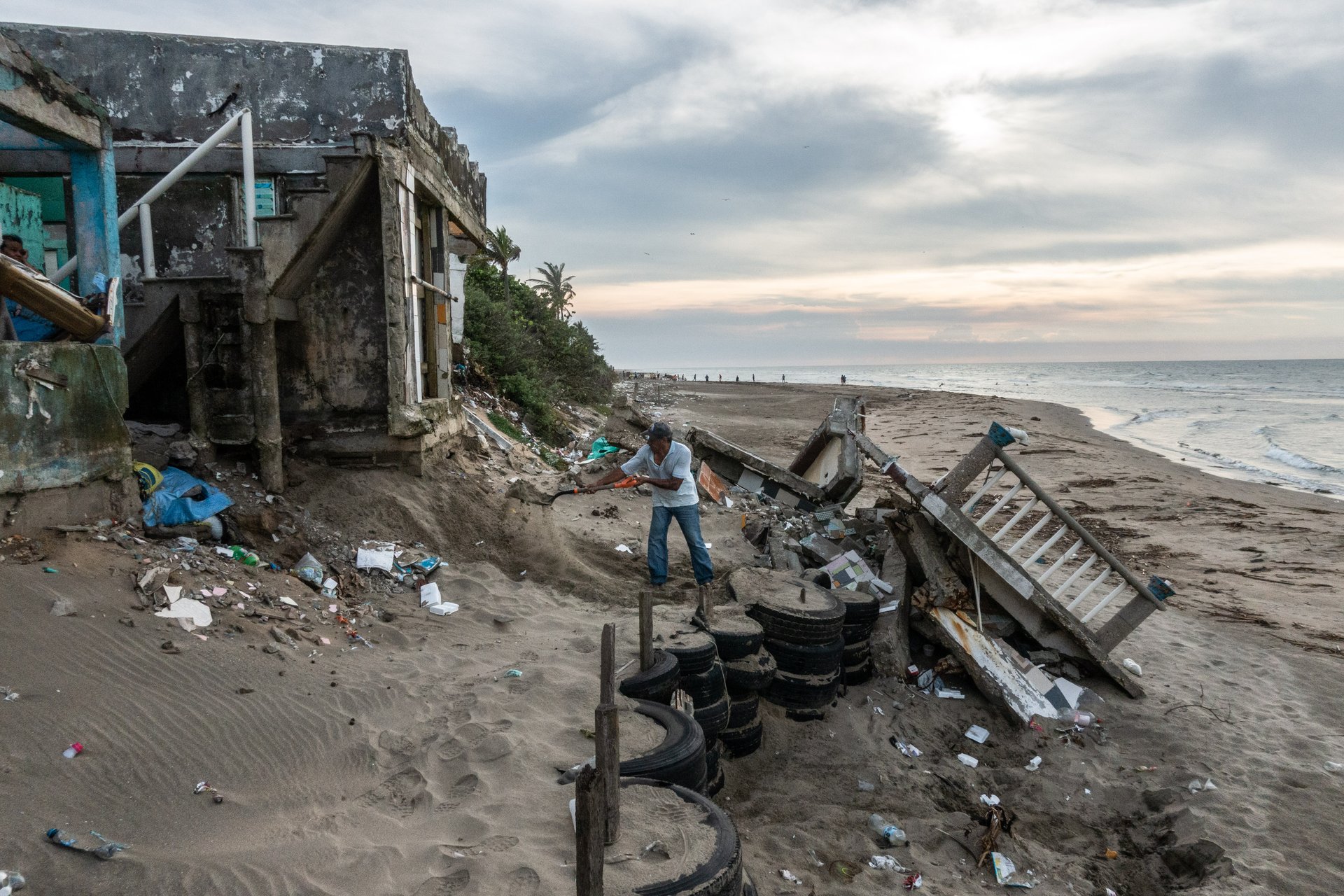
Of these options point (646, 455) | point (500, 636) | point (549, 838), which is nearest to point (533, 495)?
point (646, 455)

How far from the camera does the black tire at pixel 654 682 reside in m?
4.45

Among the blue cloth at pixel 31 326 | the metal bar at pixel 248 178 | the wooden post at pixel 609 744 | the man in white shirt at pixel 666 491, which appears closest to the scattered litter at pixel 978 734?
the man in white shirt at pixel 666 491

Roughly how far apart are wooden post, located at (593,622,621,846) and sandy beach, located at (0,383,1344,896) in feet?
0.88

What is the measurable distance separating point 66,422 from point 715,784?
462 cm

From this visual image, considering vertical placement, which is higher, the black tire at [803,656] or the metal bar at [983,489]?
the metal bar at [983,489]

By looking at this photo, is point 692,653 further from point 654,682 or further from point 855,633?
point 855,633

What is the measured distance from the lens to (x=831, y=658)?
5.84 m

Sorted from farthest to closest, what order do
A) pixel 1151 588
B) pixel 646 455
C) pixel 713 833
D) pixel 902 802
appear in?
pixel 646 455, pixel 1151 588, pixel 902 802, pixel 713 833

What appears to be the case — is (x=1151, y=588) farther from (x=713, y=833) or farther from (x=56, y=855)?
(x=56, y=855)

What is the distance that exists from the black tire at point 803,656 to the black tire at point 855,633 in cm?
47

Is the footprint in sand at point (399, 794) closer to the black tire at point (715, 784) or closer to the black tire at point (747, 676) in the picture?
the black tire at point (715, 784)

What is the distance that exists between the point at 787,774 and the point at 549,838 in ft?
8.25

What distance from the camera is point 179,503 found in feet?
18.4

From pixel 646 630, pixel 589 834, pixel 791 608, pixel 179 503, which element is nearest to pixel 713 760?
pixel 646 630
